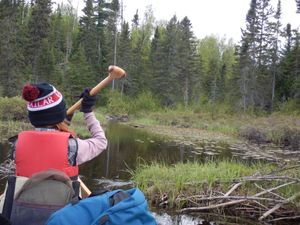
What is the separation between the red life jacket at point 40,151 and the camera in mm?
2951

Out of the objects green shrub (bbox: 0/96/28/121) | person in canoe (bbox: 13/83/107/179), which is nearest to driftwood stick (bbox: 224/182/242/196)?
person in canoe (bbox: 13/83/107/179)

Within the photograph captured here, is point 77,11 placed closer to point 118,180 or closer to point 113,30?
point 113,30

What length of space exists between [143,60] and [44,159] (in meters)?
51.4

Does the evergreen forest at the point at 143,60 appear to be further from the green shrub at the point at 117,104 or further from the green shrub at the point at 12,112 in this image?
the green shrub at the point at 12,112

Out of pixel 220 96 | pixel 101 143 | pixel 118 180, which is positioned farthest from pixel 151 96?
pixel 101 143

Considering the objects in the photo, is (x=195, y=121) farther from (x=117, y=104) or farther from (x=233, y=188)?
(x=233, y=188)

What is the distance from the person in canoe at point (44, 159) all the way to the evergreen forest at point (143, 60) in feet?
103

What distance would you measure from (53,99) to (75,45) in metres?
52.1

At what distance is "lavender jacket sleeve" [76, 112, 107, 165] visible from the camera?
3.13 metres

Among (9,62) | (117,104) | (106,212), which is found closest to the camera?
(106,212)

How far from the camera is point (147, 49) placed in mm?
59531

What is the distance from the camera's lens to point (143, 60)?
53906 millimetres

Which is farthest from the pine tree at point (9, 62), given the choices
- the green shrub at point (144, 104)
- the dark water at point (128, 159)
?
the dark water at point (128, 159)

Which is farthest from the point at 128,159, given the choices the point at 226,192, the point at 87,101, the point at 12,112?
the point at 12,112
